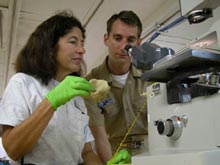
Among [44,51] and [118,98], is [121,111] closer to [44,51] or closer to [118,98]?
[118,98]

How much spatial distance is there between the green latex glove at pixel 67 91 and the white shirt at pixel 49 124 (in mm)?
127

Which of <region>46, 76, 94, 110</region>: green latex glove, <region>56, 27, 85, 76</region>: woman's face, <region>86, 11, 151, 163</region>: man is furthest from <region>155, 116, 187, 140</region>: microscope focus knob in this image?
<region>86, 11, 151, 163</region>: man

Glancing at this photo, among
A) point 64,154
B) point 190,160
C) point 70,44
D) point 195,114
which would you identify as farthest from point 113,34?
point 190,160

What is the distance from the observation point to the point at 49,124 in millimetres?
1096

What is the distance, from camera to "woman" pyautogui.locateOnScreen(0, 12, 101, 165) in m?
0.96

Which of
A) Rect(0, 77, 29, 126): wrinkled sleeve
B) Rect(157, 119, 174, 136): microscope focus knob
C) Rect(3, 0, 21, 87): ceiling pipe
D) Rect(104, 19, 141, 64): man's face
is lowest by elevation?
Rect(157, 119, 174, 136): microscope focus knob

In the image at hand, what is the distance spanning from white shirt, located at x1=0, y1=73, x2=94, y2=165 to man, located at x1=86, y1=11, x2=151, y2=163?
366mm

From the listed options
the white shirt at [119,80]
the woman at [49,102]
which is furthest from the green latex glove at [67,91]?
the white shirt at [119,80]

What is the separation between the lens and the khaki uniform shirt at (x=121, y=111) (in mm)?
1601

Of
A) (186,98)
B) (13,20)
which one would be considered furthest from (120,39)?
(13,20)

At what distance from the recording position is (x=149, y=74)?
32.9 inches

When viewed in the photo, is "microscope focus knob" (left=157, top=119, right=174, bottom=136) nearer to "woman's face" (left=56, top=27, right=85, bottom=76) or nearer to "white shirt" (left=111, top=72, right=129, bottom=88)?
"woman's face" (left=56, top=27, right=85, bottom=76)

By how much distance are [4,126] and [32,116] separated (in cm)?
14

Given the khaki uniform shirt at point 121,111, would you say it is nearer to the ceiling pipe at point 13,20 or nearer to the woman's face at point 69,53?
the woman's face at point 69,53
